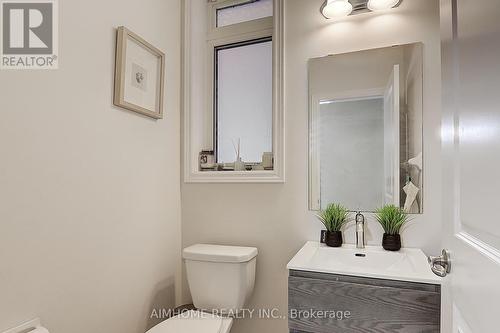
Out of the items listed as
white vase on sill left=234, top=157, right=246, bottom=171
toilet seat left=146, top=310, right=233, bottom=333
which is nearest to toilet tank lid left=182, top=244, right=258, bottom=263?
toilet seat left=146, top=310, right=233, bottom=333

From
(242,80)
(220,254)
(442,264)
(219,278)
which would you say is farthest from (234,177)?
(442,264)

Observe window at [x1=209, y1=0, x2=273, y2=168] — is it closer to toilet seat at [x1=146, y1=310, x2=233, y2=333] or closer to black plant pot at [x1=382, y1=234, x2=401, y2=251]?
black plant pot at [x1=382, y1=234, x2=401, y2=251]

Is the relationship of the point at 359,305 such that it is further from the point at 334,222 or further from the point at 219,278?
the point at 219,278

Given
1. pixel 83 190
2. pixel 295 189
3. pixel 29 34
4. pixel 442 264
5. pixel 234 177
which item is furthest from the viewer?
pixel 234 177

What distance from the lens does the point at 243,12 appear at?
2172 mm

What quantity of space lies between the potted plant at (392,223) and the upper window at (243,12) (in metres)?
1.47

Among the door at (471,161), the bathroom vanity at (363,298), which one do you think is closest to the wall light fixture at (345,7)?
the door at (471,161)

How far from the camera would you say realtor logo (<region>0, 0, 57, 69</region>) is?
105 cm

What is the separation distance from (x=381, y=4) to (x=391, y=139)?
71 centimetres

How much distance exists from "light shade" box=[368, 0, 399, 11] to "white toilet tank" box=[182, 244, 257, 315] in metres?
1.48

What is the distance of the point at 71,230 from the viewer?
1.23 metres

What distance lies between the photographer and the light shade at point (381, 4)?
62.5 inches

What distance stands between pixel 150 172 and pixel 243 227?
0.65m

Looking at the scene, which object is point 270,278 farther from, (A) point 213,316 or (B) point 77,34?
(B) point 77,34
